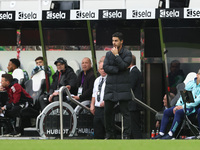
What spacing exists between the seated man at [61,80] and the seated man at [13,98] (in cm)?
38

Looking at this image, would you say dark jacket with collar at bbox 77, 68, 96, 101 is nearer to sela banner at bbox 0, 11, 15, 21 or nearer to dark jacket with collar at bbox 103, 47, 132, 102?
sela banner at bbox 0, 11, 15, 21

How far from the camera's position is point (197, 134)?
37.0 feet

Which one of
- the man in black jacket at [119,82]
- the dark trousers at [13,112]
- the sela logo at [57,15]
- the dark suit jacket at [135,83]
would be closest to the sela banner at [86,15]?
the sela logo at [57,15]

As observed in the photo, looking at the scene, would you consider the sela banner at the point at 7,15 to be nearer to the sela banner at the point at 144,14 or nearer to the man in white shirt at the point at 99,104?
the man in white shirt at the point at 99,104

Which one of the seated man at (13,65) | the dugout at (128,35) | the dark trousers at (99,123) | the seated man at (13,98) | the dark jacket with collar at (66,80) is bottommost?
the dark trousers at (99,123)

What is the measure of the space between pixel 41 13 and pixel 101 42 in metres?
1.52

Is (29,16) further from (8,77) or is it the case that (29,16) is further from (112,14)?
(112,14)

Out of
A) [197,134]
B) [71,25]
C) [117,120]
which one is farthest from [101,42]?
[197,134]

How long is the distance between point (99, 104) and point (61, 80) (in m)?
1.40

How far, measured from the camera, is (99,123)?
12.0 m

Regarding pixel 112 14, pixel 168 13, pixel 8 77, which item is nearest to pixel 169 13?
pixel 168 13

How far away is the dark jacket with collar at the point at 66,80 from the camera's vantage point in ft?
42.0

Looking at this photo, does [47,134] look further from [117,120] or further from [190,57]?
[190,57]

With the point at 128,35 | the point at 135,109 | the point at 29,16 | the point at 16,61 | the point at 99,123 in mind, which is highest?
the point at 29,16
